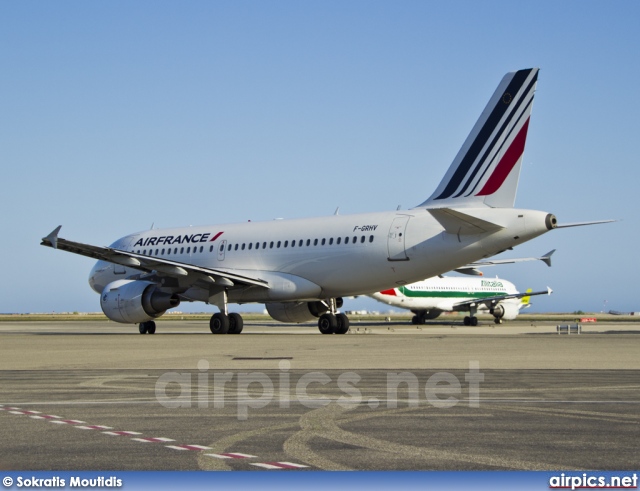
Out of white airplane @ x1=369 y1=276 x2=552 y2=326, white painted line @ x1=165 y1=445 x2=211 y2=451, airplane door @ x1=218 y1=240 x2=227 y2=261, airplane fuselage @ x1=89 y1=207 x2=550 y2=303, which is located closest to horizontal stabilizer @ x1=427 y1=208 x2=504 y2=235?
airplane fuselage @ x1=89 y1=207 x2=550 y2=303

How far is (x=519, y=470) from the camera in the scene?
7332 millimetres

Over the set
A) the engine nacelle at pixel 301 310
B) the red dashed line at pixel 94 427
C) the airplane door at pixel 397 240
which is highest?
the airplane door at pixel 397 240

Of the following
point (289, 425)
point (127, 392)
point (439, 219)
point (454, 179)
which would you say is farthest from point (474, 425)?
point (454, 179)

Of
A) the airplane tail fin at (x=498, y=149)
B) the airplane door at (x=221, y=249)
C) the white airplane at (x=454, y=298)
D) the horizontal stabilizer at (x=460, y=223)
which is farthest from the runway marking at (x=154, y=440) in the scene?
the white airplane at (x=454, y=298)

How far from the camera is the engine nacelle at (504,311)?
7012cm

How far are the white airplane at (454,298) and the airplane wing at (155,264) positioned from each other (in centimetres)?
3075

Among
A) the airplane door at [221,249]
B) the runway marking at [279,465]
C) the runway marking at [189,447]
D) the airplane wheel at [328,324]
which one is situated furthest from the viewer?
the airplane door at [221,249]

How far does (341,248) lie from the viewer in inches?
1336

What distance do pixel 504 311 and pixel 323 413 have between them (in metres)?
61.7

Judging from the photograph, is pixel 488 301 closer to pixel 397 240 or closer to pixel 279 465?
pixel 397 240

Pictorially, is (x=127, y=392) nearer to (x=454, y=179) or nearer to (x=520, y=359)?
(x=520, y=359)

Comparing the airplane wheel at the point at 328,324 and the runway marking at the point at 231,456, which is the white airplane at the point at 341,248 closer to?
the airplane wheel at the point at 328,324

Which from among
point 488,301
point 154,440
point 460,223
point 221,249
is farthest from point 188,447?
point 488,301

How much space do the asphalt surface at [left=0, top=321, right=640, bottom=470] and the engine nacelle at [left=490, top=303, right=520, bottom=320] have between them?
162 feet
